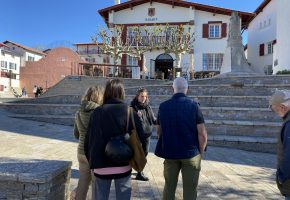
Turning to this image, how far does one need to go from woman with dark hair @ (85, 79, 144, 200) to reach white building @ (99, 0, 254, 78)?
29.2m

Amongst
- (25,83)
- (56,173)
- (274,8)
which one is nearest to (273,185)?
(56,173)

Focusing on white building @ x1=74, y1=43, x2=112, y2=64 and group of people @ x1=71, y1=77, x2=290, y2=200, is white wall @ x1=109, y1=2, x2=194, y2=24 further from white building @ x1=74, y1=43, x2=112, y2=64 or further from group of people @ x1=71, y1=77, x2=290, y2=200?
group of people @ x1=71, y1=77, x2=290, y2=200

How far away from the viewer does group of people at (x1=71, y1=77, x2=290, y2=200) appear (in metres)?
3.27

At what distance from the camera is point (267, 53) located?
3316cm

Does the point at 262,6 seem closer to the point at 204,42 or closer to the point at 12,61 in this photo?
the point at 204,42

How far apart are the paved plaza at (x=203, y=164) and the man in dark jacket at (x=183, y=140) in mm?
1377

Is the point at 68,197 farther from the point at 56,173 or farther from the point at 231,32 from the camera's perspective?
the point at 231,32

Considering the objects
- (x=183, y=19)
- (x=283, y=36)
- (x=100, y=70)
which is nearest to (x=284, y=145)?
(x=100, y=70)

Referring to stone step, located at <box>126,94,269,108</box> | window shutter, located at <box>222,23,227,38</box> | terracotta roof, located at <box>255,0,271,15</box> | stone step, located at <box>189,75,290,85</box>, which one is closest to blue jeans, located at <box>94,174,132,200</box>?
stone step, located at <box>126,94,269,108</box>

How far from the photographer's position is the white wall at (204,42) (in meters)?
33.6

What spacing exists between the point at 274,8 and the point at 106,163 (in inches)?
1253

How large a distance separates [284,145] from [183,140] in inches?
49.6

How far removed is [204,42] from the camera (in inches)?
1332

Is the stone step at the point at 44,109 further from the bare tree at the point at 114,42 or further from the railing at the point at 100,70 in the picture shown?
the bare tree at the point at 114,42
